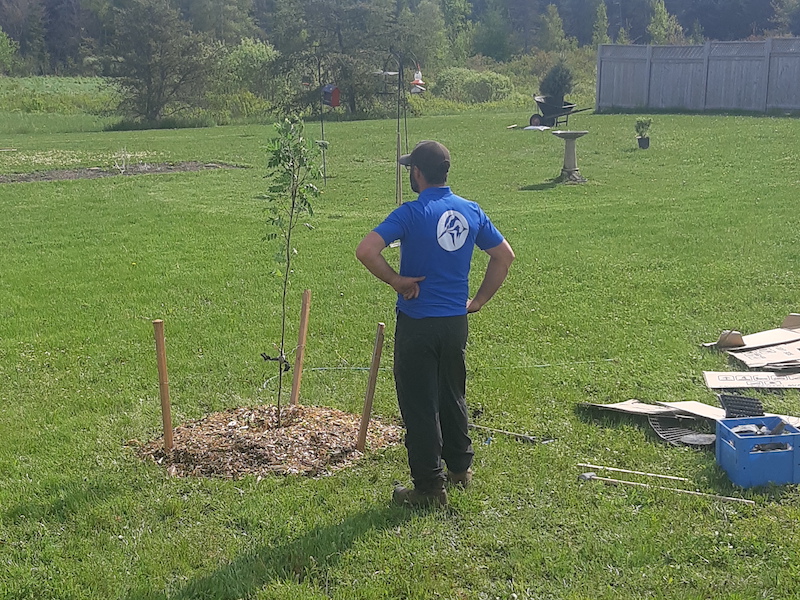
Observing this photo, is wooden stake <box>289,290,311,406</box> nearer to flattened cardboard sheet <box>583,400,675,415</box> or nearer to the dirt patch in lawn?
flattened cardboard sheet <box>583,400,675,415</box>

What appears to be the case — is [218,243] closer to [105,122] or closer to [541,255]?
[541,255]

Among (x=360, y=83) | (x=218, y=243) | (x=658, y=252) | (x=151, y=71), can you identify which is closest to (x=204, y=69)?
(x=151, y=71)

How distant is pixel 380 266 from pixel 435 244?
28 cm

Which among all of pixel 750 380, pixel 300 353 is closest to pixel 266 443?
pixel 300 353

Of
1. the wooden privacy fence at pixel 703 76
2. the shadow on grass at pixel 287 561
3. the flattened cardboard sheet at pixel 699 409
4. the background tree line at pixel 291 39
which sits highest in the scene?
the background tree line at pixel 291 39

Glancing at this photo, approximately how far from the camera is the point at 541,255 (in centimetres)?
1016

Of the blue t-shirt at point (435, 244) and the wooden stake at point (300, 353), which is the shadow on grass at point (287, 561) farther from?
the wooden stake at point (300, 353)

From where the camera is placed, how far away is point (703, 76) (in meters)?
29.2

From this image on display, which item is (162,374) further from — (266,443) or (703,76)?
(703,76)

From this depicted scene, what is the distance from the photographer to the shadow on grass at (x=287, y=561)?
11.7 ft

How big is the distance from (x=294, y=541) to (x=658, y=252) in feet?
23.8

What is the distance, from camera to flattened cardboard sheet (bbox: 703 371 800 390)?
19.1ft

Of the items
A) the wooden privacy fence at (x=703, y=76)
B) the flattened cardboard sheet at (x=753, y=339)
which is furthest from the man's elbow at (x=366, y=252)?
the wooden privacy fence at (x=703, y=76)

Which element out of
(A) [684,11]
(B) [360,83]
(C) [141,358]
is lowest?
(C) [141,358]
